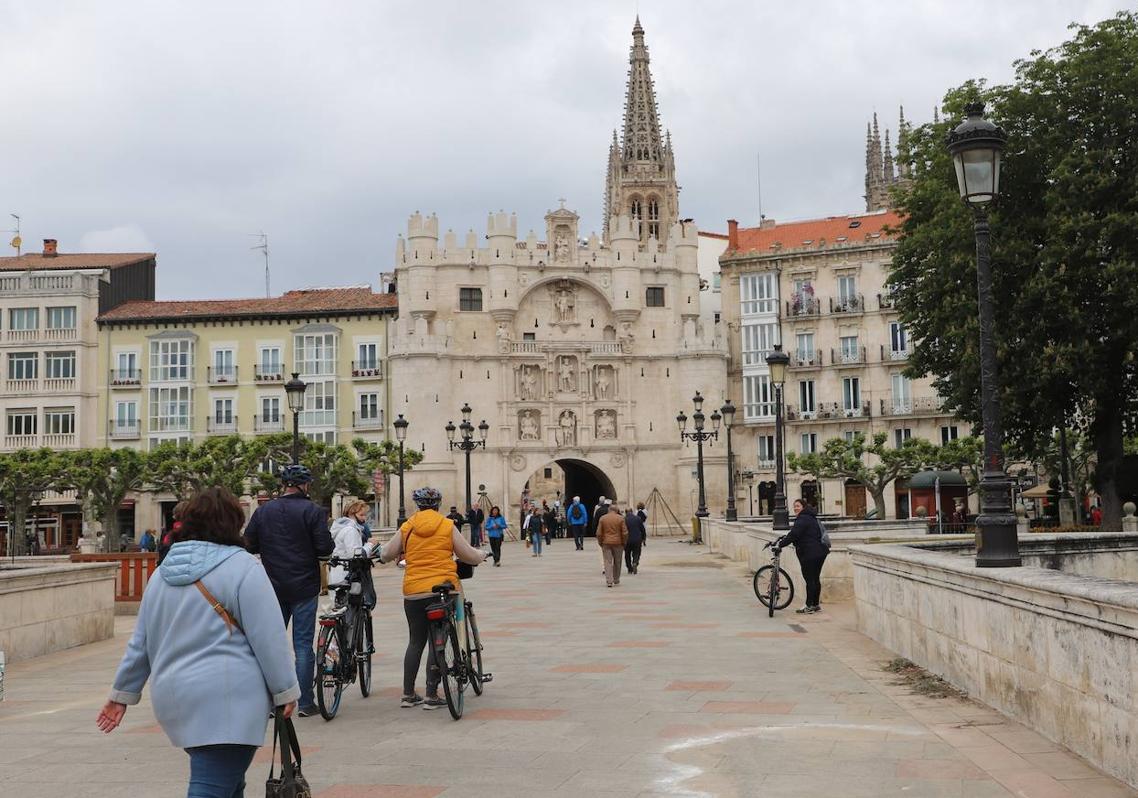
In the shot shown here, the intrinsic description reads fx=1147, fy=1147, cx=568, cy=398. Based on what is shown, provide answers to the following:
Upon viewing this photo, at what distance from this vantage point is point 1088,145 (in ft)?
86.8

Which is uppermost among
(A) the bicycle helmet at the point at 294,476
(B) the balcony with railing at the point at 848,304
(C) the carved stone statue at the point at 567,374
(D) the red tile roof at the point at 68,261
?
(D) the red tile roof at the point at 68,261

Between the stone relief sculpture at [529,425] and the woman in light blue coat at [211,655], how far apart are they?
57.4m

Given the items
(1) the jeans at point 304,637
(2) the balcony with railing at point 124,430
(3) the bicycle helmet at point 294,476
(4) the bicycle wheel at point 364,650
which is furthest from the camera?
(2) the balcony with railing at point 124,430

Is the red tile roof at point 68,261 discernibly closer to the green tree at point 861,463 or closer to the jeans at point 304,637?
the green tree at point 861,463

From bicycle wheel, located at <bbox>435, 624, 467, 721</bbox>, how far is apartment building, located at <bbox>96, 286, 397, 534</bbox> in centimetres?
5374

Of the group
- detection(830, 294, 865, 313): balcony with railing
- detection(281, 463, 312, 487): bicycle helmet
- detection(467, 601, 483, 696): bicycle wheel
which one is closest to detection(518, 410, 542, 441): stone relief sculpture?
detection(830, 294, 865, 313): balcony with railing

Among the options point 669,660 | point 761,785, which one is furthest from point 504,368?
point 761,785

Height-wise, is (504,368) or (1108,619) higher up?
(504,368)

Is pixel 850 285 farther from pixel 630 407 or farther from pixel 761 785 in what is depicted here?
pixel 761 785

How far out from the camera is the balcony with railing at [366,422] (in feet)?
204

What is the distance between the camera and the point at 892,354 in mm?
63375

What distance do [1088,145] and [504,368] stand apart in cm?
3922

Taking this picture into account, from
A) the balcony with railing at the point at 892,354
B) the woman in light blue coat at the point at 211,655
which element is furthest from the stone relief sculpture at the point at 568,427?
the woman in light blue coat at the point at 211,655

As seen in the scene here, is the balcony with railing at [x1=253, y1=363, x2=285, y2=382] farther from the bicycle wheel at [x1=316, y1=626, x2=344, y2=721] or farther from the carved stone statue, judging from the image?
the bicycle wheel at [x1=316, y1=626, x2=344, y2=721]
